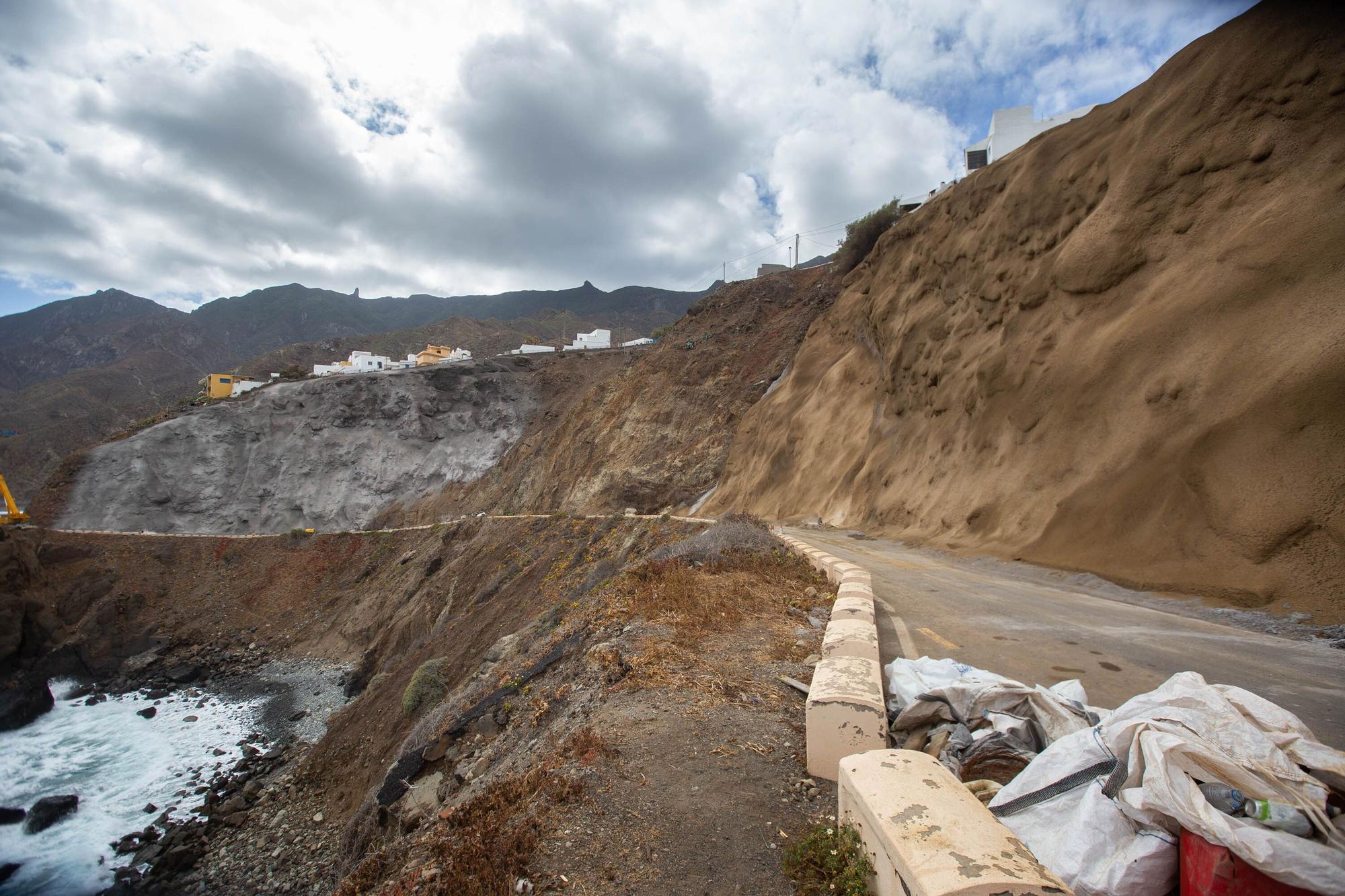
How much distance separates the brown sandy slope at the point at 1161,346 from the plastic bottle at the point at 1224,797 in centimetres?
725

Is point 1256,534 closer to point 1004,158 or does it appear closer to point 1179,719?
point 1179,719

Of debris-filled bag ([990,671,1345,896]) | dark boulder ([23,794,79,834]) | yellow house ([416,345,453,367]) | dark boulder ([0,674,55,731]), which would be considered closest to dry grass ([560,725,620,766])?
debris-filled bag ([990,671,1345,896])

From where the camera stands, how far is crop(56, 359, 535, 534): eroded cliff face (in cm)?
4644

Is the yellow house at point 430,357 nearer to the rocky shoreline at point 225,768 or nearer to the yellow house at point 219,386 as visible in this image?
the yellow house at point 219,386

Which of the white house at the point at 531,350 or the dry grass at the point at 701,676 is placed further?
the white house at the point at 531,350

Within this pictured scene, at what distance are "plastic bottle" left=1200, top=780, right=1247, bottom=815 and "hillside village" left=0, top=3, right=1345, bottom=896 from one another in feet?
0.04

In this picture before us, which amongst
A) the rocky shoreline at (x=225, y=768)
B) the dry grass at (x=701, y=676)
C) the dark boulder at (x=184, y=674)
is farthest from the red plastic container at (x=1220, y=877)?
the dark boulder at (x=184, y=674)

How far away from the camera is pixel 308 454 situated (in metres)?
50.6

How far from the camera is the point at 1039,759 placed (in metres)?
2.94

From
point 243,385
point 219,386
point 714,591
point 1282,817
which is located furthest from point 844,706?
point 243,385

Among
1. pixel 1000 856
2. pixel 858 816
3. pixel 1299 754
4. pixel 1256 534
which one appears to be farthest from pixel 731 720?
pixel 1256 534

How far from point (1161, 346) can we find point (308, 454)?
55927mm

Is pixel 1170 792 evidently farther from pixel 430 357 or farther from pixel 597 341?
pixel 430 357

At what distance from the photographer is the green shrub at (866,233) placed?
3162 centimetres
